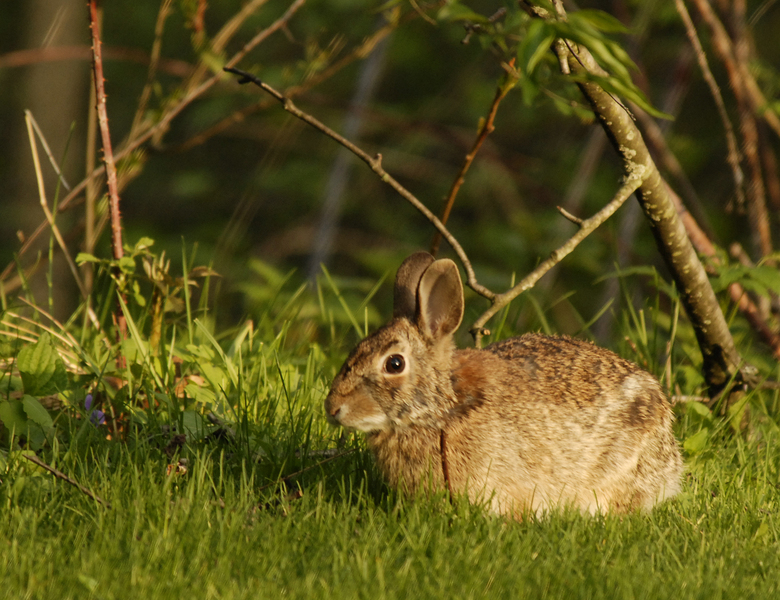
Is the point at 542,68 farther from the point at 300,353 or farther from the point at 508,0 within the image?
the point at 300,353

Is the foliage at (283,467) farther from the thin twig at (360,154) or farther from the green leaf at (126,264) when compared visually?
the thin twig at (360,154)

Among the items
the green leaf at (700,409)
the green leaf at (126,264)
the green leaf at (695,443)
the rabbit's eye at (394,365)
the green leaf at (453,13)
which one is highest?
the green leaf at (453,13)

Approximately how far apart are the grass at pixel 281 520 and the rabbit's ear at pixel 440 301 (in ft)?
2.03

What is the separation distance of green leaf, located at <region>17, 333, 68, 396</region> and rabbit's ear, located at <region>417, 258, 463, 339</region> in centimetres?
153

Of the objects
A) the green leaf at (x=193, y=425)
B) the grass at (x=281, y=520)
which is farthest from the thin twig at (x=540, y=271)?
the green leaf at (x=193, y=425)

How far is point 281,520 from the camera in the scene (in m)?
2.96

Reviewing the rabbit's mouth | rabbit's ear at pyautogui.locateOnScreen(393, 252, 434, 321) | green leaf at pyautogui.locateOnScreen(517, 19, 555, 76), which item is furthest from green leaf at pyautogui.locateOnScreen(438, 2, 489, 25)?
the rabbit's mouth

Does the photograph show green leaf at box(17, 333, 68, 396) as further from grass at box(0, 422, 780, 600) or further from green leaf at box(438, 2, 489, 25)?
green leaf at box(438, 2, 489, 25)

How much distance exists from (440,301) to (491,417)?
0.49 meters

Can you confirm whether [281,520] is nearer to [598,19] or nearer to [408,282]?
[408,282]

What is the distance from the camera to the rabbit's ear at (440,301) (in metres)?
3.35

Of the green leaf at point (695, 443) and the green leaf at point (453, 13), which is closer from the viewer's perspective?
the green leaf at point (453, 13)

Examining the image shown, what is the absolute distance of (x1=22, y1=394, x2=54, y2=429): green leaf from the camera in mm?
3447

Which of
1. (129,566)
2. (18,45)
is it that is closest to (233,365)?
(129,566)
